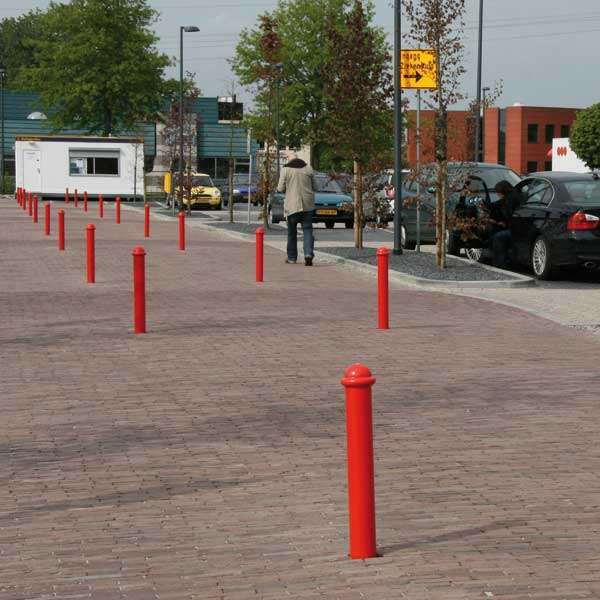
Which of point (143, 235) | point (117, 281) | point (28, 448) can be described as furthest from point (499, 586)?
point (143, 235)

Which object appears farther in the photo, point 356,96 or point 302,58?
point 302,58

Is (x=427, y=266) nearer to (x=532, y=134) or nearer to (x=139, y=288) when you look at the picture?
(x=139, y=288)

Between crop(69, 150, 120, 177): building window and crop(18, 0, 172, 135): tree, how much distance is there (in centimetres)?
840

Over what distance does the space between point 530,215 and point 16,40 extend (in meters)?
107

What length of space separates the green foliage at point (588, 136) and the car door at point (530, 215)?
62.2 m

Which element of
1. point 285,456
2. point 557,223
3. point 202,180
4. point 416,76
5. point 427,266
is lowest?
point 285,456

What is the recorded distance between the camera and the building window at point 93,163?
2641 inches

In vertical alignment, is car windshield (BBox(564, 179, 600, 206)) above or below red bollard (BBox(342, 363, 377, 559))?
above

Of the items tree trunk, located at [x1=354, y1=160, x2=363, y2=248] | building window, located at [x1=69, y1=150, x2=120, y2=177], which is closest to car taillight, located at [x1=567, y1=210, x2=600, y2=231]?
tree trunk, located at [x1=354, y1=160, x2=363, y2=248]

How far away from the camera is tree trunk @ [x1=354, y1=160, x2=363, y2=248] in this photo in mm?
27047

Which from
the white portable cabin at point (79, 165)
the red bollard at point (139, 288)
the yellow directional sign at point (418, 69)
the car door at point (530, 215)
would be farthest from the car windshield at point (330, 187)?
the red bollard at point (139, 288)

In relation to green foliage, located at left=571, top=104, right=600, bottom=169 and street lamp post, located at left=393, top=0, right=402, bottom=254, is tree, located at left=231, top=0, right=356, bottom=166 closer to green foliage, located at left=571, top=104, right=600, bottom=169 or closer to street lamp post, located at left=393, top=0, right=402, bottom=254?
green foliage, located at left=571, top=104, right=600, bottom=169

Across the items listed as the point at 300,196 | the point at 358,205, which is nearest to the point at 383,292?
the point at 300,196

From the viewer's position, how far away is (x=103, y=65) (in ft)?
250
